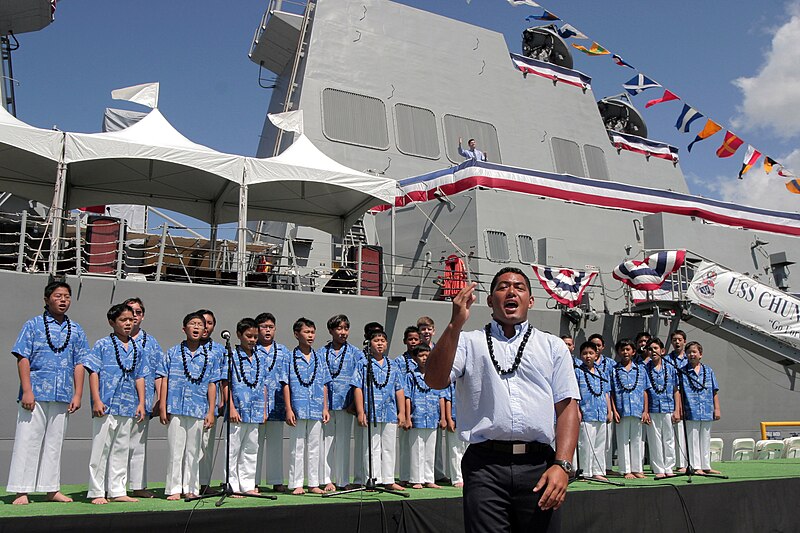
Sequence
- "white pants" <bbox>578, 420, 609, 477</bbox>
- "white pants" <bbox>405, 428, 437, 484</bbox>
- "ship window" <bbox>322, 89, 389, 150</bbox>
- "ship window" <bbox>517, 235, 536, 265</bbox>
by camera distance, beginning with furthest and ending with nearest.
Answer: "ship window" <bbox>322, 89, 389, 150</bbox>
"ship window" <bbox>517, 235, 536, 265</bbox>
"white pants" <bbox>578, 420, 609, 477</bbox>
"white pants" <bbox>405, 428, 437, 484</bbox>

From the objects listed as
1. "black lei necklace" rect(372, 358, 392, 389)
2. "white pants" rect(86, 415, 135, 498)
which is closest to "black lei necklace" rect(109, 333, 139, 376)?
"white pants" rect(86, 415, 135, 498)

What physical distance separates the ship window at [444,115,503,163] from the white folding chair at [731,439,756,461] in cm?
729

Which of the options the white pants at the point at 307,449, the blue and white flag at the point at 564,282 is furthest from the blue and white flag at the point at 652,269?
the white pants at the point at 307,449

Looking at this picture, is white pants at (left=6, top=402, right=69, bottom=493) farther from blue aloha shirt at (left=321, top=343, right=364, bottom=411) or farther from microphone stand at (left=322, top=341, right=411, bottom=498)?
blue aloha shirt at (left=321, top=343, right=364, bottom=411)

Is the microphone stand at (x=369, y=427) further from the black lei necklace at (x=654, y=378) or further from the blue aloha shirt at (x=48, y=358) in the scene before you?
the black lei necklace at (x=654, y=378)

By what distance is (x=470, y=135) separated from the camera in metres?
14.8

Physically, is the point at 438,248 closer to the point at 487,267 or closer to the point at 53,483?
the point at 487,267

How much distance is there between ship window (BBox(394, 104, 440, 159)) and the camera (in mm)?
14000

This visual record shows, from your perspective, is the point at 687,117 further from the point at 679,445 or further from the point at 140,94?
the point at 140,94

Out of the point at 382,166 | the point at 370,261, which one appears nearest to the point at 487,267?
the point at 370,261

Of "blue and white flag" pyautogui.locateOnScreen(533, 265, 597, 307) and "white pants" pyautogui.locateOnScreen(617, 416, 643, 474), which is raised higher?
"blue and white flag" pyautogui.locateOnScreen(533, 265, 597, 307)

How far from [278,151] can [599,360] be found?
8.78 meters

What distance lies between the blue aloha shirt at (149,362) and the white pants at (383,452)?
6.35 feet

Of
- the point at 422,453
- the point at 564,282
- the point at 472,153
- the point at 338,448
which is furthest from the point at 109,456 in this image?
the point at 472,153
